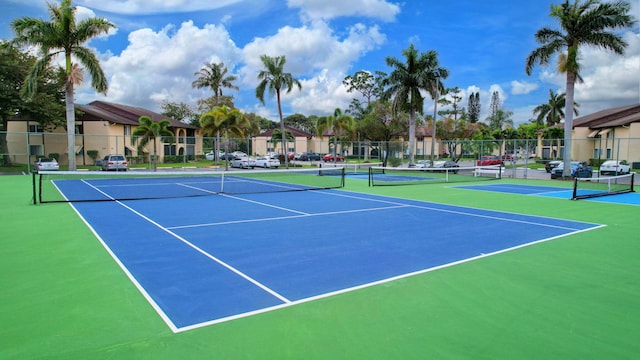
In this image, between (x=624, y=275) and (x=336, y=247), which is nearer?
(x=624, y=275)

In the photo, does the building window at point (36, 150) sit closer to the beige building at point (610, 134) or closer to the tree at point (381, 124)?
the tree at point (381, 124)

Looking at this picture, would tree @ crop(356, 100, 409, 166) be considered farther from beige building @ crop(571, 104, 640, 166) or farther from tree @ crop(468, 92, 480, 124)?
tree @ crop(468, 92, 480, 124)

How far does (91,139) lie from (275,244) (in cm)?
4158

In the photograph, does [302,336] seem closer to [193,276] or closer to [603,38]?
[193,276]

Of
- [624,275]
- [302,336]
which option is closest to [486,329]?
[302,336]

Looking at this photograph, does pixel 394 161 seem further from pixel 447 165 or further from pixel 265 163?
pixel 265 163

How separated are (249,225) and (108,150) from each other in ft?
125

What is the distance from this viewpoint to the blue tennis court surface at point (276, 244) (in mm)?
5969

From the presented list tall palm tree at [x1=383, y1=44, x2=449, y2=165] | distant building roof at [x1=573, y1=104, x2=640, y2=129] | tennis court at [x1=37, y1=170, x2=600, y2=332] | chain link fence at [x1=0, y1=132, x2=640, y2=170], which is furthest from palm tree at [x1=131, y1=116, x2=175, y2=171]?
distant building roof at [x1=573, y1=104, x2=640, y2=129]

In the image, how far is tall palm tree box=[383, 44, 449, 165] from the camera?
3756cm

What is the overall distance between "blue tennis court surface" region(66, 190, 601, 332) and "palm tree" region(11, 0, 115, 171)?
61.2ft

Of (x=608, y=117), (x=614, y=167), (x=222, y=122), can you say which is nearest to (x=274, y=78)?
(x=222, y=122)

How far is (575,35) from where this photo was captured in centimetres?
2770

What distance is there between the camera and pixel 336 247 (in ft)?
28.8
